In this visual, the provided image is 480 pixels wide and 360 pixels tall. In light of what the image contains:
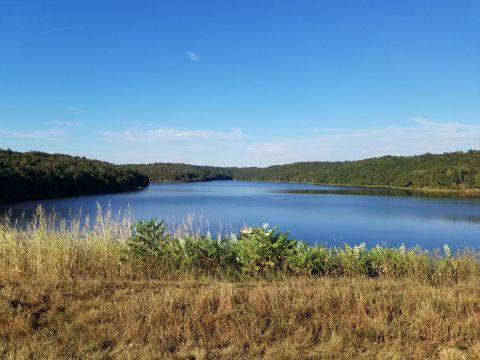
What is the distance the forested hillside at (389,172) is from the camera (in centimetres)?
10294

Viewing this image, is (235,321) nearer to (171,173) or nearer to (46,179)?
(46,179)

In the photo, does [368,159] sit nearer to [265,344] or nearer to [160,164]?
[160,164]

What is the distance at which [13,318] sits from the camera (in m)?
4.69

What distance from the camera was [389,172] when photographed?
128 meters

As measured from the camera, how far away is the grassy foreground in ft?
13.9

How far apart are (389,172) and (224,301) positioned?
5168 inches

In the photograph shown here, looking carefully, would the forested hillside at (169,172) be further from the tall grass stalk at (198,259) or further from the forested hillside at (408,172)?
the tall grass stalk at (198,259)

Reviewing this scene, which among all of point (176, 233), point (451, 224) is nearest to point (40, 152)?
point (451, 224)

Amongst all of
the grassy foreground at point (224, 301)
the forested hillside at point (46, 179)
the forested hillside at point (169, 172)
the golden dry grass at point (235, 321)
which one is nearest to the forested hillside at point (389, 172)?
the forested hillside at point (169, 172)

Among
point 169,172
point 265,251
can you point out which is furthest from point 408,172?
point 265,251

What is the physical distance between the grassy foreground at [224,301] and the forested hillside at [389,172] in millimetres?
101550

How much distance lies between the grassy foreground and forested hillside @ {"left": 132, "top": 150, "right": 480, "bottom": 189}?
333 feet

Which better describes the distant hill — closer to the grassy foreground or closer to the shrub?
the grassy foreground

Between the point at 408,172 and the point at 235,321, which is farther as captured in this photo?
the point at 408,172
